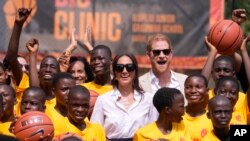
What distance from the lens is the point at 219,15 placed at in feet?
39.4

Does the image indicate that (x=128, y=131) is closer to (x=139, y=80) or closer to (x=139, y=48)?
(x=139, y=80)

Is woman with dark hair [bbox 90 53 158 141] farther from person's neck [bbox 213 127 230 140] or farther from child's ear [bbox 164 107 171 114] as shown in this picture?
person's neck [bbox 213 127 230 140]

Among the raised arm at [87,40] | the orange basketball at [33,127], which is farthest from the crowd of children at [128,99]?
the raised arm at [87,40]

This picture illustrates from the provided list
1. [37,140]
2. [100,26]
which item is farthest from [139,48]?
[37,140]

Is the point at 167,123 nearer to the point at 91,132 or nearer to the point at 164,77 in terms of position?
the point at 91,132

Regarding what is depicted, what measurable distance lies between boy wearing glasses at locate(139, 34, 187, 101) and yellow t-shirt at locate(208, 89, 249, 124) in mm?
403

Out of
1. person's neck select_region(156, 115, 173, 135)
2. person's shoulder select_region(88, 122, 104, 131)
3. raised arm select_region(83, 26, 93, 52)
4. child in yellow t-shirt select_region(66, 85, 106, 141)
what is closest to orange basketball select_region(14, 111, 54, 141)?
child in yellow t-shirt select_region(66, 85, 106, 141)

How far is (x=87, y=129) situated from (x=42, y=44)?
4304 millimetres

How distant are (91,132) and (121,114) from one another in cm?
50

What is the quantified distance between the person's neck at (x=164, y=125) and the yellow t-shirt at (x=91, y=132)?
1.71 ft

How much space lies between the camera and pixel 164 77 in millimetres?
8367

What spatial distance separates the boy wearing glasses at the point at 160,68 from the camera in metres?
8.19

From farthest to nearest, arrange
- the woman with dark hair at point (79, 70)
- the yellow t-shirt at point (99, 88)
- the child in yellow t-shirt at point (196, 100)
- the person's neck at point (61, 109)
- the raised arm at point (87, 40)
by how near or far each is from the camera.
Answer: the raised arm at point (87, 40) → the woman with dark hair at point (79, 70) → the yellow t-shirt at point (99, 88) → the child in yellow t-shirt at point (196, 100) → the person's neck at point (61, 109)

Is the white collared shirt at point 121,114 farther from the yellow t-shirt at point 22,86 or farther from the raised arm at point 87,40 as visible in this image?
the raised arm at point 87,40
